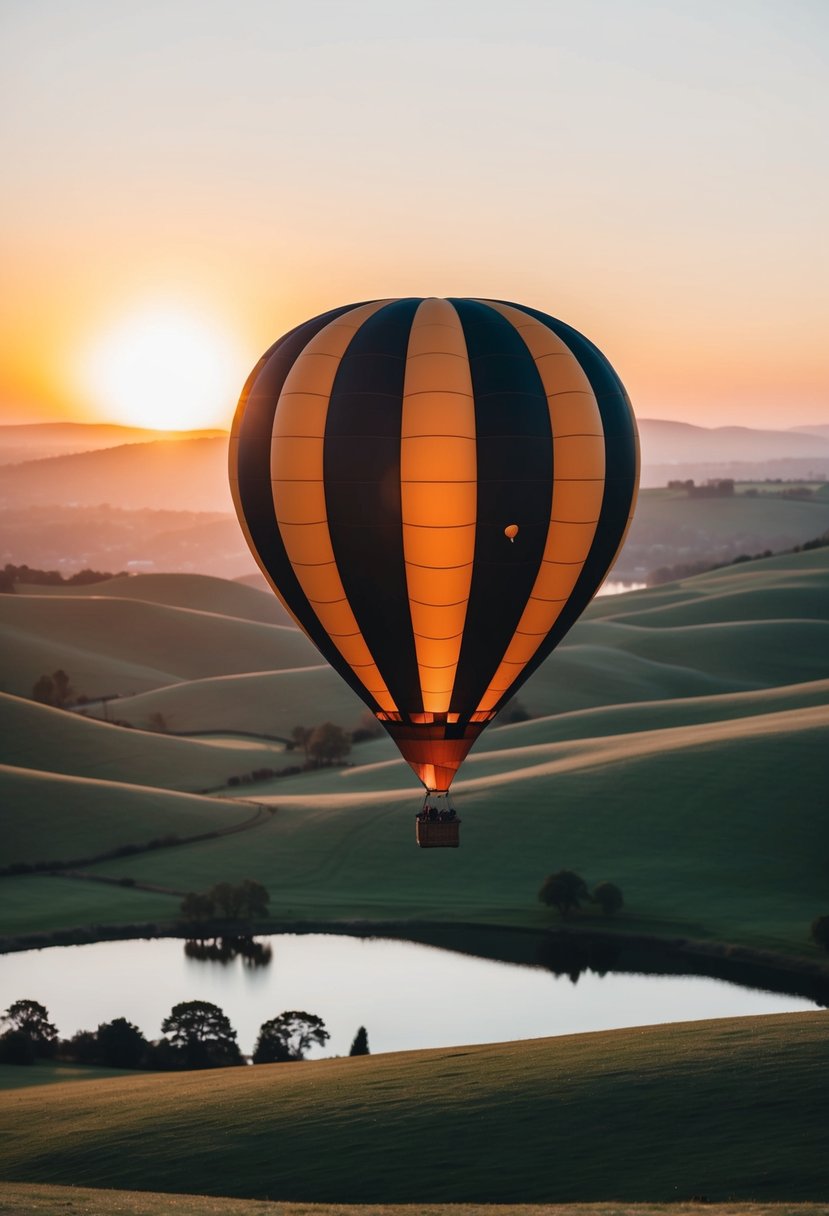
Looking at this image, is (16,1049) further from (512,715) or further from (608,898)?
(512,715)

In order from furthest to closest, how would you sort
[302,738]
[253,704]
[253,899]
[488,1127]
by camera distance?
[253,704]
[302,738]
[253,899]
[488,1127]

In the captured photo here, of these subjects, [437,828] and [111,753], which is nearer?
[437,828]

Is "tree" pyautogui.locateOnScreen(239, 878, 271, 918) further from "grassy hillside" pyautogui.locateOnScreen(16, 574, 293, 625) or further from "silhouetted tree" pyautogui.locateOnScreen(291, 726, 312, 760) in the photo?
"grassy hillside" pyautogui.locateOnScreen(16, 574, 293, 625)

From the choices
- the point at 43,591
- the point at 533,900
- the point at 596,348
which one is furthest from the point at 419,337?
the point at 43,591

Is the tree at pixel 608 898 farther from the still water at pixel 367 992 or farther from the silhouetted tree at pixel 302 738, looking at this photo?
the silhouetted tree at pixel 302 738

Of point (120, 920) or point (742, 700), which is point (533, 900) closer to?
point (120, 920)

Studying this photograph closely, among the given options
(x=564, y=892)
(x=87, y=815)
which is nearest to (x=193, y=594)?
(x=87, y=815)

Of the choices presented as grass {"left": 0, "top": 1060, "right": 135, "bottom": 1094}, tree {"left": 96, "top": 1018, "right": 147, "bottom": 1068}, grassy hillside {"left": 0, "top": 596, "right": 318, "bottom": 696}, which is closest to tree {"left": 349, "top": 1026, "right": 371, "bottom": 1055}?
tree {"left": 96, "top": 1018, "right": 147, "bottom": 1068}
